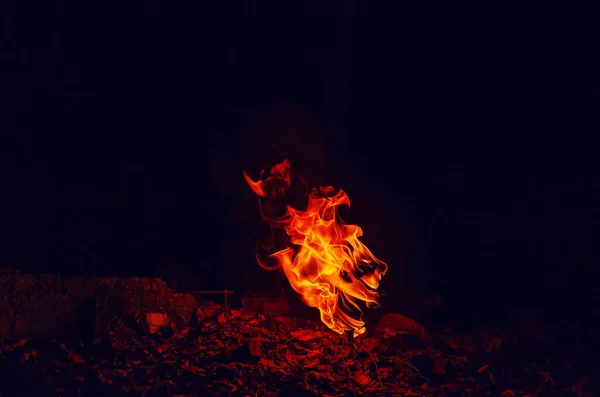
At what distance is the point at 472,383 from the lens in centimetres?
539

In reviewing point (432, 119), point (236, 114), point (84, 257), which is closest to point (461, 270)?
point (432, 119)

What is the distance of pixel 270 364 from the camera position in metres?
5.48

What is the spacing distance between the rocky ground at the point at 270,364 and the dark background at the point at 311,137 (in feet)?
4.43

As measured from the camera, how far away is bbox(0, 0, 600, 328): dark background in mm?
7461

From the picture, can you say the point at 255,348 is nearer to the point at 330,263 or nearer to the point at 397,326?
the point at 330,263

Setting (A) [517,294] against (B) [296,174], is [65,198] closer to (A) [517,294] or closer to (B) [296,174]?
(B) [296,174]

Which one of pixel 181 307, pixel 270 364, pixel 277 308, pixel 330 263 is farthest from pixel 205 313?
pixel 330 263

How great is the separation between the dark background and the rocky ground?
1.35 metres

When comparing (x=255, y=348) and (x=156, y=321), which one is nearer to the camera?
(x=255, y=348)

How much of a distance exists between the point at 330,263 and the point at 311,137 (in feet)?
6.41

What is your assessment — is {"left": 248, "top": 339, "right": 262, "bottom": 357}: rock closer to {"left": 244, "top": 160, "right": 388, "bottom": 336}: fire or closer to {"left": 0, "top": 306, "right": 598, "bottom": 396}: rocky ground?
{"left": 0, "top": 306, "right": 598, "bottom": 396}: rocky ground

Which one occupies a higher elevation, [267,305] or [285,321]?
[267,305]

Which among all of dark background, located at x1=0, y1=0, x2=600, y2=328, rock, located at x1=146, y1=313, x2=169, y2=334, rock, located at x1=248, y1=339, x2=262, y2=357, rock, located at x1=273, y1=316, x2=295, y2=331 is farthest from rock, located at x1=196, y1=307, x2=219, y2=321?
dark background, located at x1=0, y1=0, x2=600, y2=328

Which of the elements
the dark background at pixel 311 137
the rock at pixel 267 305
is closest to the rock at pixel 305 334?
the rock at pixel 267 305
